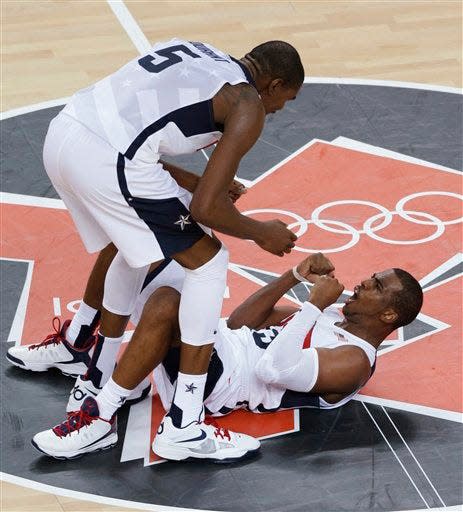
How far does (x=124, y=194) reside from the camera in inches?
200

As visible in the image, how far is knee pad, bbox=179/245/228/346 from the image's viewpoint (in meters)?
5.21

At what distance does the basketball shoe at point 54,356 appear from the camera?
5.92m

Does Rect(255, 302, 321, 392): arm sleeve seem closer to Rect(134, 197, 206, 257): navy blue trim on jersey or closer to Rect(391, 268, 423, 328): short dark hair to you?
Rect(391, 268, 423, 328): short dark hair

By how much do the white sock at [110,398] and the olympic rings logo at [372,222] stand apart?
68.1 inches

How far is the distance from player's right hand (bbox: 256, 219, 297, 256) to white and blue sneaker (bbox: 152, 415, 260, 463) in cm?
75

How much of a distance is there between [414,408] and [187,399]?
100 cm

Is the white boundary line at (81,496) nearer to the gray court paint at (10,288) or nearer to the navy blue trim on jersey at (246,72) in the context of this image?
the gray court paint at (10,288)

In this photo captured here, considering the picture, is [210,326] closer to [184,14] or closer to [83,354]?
[83,354]

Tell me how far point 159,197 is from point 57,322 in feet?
4.59

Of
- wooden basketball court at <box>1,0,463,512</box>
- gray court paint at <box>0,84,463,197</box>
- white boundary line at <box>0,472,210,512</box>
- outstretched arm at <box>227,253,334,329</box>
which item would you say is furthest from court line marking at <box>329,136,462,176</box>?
white boundary line at <box>0,472,210,512</box>

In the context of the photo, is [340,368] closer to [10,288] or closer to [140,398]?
[140,398]

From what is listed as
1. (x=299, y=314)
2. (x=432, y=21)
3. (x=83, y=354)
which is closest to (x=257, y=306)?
(x=299, y=314)

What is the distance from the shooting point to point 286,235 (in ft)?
17.3

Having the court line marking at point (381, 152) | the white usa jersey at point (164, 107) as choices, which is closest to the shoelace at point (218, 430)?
the white usa jersey at point (164, 107)
